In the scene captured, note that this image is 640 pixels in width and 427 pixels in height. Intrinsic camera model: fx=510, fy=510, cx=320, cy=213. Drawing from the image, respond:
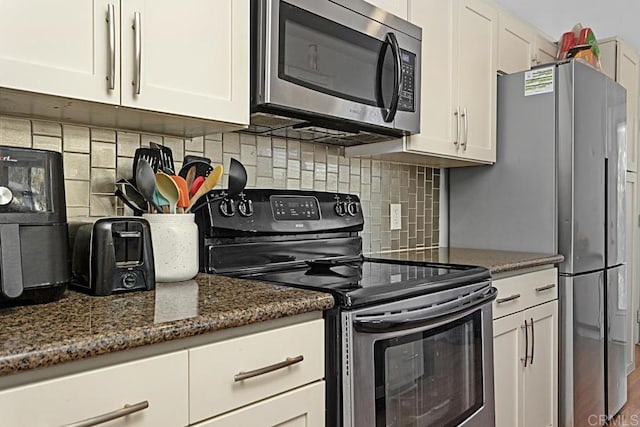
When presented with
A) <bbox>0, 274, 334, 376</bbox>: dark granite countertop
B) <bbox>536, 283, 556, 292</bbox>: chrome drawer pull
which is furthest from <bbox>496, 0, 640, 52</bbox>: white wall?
<bbox>0, 274, 334, 376</bbox>: dark granite countertop

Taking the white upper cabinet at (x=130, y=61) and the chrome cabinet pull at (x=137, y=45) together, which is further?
the chrome cabinet pull at (x=137, y=45)

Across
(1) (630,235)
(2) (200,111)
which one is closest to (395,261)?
(2) (200,111)

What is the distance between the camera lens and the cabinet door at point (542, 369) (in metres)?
2.13

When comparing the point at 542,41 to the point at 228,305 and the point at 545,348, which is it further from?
the point at 228,305

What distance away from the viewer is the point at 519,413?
2068 millimetres

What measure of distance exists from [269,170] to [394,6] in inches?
31.5

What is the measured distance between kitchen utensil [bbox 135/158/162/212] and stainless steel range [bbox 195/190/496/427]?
0.22 meters

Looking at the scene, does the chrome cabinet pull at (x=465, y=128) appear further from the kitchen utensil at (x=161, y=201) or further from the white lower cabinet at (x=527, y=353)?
→ the kitchen utensil at (x=161, y=201)

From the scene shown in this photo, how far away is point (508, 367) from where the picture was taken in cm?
201

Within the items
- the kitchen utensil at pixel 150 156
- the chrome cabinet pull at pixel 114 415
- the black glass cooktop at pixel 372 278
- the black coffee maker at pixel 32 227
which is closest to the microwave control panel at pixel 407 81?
the black glass cooktop at pixel 372 278

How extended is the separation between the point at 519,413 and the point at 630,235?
2.25 m

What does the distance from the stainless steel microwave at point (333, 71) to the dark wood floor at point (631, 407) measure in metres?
1.99

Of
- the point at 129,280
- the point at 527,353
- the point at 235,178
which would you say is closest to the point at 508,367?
the point at 527,353

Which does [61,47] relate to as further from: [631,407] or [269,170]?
[631,407]
